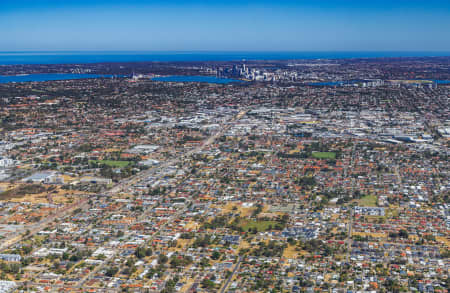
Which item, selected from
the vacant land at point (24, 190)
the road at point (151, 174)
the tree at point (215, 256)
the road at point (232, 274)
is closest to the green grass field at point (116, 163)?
the road at point (151, 174)

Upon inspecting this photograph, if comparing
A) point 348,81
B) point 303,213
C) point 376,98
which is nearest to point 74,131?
point 303,213

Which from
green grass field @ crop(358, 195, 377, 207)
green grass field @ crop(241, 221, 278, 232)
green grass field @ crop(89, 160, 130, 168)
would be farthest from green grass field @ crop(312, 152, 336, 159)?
green grass field @ crop(241, 221, 278, 232)

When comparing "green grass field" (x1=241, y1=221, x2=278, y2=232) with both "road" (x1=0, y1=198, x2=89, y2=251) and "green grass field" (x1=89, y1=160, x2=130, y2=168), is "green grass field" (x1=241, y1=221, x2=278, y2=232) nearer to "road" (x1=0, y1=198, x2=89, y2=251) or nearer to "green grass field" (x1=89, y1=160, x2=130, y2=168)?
"road" (x1=0, y1=198, x2=89, y2=251)

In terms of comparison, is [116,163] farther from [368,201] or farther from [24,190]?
[368,201]

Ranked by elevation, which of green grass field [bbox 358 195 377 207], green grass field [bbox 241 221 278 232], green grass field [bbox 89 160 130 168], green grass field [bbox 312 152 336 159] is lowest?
green grass field [bbox 241 221 278 232]

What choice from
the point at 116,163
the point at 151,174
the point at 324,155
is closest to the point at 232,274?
the point at 151,174

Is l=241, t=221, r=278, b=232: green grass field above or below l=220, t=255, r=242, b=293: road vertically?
above
